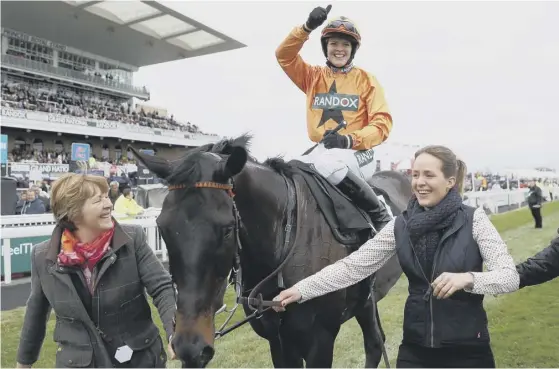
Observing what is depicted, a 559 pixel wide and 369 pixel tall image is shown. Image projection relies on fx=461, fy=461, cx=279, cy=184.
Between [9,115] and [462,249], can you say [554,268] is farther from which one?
[9,115]

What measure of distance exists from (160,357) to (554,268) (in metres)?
1.99

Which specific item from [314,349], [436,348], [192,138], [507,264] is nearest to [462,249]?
[507,264]

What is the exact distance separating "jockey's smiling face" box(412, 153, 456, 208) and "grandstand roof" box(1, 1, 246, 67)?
3383 cm

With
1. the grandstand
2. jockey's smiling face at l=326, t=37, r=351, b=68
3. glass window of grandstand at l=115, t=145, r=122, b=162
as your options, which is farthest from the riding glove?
glass window of grandstand at l=115, t=145, r=122, b=162

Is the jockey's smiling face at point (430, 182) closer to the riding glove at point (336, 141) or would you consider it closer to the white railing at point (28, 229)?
the riding glove at point (336, 141)

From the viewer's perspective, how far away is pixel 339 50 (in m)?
3.36

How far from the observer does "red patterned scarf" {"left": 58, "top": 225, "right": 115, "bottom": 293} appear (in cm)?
215

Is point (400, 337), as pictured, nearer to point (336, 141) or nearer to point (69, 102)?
point (336, 141)

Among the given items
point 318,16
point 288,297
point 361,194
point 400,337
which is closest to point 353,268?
point 288,297

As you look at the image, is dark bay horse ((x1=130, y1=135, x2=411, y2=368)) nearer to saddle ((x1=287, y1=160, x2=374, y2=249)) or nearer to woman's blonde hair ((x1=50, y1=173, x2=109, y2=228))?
saddle ((x1=287, y1=160, x2=374, y2=249))

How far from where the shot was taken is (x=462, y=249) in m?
2.01

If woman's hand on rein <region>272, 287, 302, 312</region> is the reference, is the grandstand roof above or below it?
above

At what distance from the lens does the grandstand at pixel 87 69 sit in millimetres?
30969

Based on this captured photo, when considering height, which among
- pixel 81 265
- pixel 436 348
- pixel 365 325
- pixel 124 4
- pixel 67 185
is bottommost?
pixel 365 325
